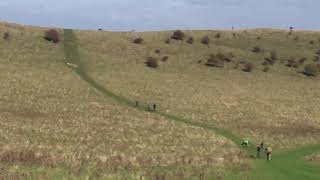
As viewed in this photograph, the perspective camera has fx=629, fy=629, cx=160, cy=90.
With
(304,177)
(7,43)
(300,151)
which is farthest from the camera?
(7,43)

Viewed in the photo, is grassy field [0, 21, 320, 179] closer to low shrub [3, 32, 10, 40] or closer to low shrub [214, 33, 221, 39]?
low shrub [214, 33, 221, 39]

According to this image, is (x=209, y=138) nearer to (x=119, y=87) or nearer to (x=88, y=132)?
(x=88, y=132)

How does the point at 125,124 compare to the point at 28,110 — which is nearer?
the point at 125,124

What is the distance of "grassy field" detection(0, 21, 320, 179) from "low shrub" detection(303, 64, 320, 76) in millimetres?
2240

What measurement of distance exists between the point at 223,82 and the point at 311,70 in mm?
21852

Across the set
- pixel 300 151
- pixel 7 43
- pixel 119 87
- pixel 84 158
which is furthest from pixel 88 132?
pixel 7 43

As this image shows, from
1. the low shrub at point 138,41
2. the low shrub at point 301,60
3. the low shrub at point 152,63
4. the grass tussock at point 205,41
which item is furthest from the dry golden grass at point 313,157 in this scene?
the grass tussock at point 205,41

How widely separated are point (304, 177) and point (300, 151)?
1538 cm

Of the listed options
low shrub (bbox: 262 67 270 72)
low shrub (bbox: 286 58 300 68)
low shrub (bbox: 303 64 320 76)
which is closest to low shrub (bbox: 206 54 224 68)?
low shrub (bbox: 262 67 270 72)

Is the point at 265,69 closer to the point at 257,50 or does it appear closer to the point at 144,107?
the point at 257,50

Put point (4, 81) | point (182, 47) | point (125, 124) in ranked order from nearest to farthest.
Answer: point (125, 124) → point (4, 81) → point (182, 47)

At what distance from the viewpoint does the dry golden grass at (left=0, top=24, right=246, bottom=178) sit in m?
39.2

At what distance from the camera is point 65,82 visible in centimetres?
8588

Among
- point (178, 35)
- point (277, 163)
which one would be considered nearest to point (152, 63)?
point (178, 35)
